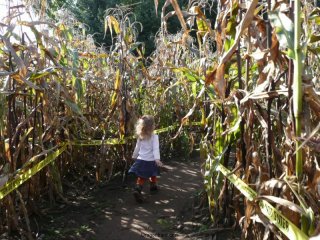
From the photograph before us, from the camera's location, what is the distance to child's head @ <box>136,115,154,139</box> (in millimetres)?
4219

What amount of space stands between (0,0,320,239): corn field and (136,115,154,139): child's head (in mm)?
405

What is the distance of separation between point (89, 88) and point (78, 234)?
228 centimetres

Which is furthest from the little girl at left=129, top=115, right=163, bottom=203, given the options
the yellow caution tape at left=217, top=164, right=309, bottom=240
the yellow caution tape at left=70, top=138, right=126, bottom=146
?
the yellow caution tape at left=217, top=164, right=309, bottom=240

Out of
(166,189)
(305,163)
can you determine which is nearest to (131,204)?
(166,189)

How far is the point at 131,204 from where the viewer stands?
3.99 metres

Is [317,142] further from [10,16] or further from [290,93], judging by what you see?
[10,16]

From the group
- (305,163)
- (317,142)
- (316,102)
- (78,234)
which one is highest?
(316,102)

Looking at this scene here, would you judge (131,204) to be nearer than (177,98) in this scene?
Yes

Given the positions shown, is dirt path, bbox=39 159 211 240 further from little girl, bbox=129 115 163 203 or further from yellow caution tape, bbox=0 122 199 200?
yellow caution tape, bbox=0 122 199 200

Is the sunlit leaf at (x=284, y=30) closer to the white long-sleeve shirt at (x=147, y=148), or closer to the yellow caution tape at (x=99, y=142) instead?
the white long-sleeve shirt at (x=147, y=148)

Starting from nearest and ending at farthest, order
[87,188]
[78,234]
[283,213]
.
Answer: [283,213] → [78,234] → [87,188]

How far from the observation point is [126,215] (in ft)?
12.1

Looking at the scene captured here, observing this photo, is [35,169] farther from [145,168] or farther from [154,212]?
[145,168]

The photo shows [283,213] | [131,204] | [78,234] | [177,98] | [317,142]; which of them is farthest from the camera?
[177,98]
